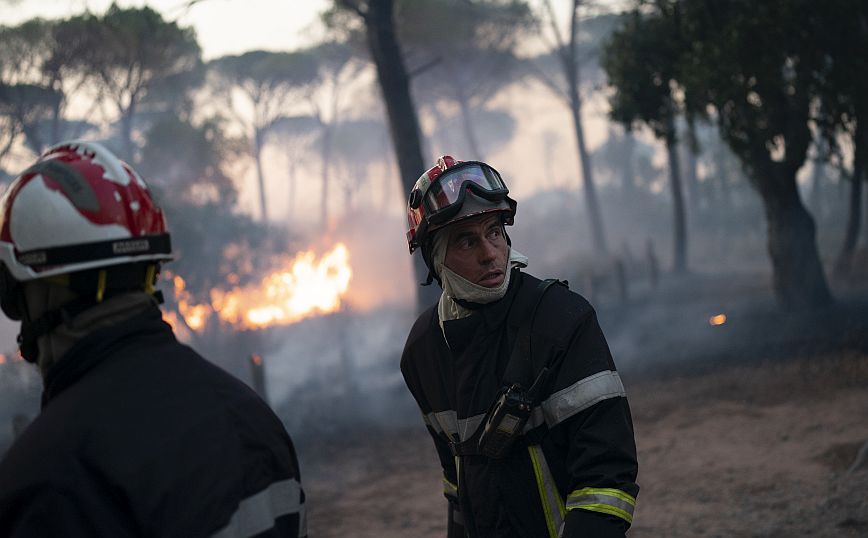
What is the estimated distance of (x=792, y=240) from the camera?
14477 mm

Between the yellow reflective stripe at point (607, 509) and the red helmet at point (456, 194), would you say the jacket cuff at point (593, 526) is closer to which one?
the yellow reflective stripe at point (607, 509)

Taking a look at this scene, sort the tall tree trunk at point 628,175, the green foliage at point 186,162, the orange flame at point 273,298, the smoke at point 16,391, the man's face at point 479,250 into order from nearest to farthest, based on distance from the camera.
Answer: the man's face at point 479,250, the smoke at point 16,391, the orange flame at point 273,298, the green foliage at point 186,162, the tall tree trunk at point 628,175

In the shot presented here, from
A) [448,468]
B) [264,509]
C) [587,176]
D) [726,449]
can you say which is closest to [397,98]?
[726,449]

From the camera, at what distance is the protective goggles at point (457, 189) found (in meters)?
3.24

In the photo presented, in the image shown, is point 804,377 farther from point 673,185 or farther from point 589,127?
point 589,127

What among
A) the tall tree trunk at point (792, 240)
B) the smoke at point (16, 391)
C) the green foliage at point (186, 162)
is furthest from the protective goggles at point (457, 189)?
the green foliage at point (186, 162)

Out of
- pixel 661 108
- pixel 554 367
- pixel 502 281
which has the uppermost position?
pixel 661 108

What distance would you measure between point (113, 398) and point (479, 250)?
5.73 feet

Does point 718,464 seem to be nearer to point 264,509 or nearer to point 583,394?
point 583,394

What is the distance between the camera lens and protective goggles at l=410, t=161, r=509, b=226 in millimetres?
3240

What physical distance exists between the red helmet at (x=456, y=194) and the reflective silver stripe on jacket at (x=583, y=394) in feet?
2.67

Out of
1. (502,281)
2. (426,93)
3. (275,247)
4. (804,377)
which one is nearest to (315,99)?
(426,93)

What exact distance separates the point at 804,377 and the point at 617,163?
45384 millimetres

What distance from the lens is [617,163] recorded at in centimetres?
5488
